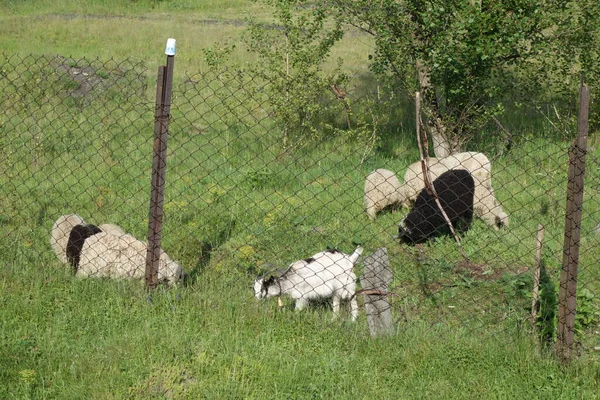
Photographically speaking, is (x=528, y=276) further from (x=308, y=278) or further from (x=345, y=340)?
(x=345, y=340)

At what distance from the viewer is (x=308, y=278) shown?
5.93 meters

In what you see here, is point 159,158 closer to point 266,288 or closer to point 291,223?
point 266,288

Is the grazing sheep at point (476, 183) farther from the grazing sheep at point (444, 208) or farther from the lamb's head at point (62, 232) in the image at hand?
the lamb's head at point (62, 232)

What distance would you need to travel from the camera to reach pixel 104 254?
21.3 feet

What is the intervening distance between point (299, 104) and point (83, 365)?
25.7ft

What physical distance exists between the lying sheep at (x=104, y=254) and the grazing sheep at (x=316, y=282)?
809mm

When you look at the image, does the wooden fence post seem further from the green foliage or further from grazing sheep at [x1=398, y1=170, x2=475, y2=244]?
the green foliage

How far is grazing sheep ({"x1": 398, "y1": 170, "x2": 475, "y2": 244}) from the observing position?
26.8ft

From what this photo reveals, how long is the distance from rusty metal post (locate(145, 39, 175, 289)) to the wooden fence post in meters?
1.56

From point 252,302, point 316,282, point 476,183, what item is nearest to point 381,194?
point 476,183

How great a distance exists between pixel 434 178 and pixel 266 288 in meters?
4.91

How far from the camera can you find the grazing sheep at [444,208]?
8.16 m

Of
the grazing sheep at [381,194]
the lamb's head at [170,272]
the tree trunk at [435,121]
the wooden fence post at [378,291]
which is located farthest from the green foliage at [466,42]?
the lamb's head at [170,272]

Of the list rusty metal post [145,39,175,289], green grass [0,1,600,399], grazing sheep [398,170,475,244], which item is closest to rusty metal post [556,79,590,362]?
green grass [0,1,600,399]
